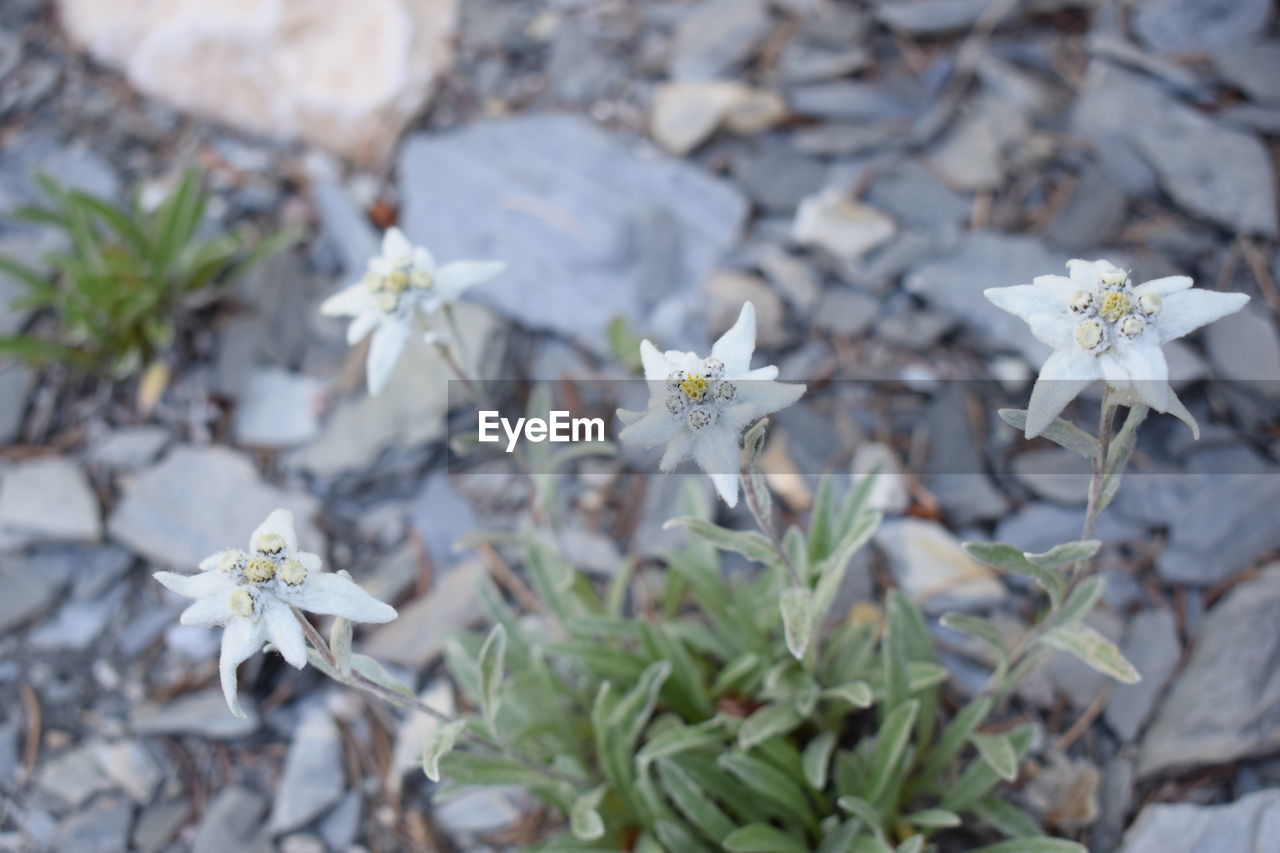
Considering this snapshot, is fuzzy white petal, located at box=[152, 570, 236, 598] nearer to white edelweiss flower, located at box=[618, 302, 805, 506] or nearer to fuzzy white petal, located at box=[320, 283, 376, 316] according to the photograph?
white edelweiss flower, located at box=[618, 302, 805, 506]

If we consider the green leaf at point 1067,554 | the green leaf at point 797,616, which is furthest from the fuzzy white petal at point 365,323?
the green leaf at point 1067,554

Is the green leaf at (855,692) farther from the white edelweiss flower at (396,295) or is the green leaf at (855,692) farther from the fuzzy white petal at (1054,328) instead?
the white edelweiss flower at (396,295)

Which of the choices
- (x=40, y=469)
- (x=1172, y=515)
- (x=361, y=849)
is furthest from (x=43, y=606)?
(x=1172, y=515)

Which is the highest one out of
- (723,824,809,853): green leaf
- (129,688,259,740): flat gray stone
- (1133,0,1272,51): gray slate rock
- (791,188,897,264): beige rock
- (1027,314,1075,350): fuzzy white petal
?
(1133,0,1272,51): gray slate rock

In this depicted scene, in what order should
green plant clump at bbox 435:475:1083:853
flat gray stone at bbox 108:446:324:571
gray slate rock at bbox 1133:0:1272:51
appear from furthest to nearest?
1. gray slate rock at bbox 1133:0:1272:51
2. flat gray stone at bbox 108:446:324:571
3. green plant clump at bbox 435:475:1083:853

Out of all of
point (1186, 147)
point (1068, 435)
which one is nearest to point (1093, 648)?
point (1068, 435)

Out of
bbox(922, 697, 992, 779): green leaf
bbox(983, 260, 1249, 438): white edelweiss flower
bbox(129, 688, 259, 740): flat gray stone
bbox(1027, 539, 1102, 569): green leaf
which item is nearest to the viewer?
bbox(983, 260, 1249, 438): white edelweiss flower

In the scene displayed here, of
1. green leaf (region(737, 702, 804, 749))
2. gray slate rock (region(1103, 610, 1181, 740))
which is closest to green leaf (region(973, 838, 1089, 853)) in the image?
green leaf (region(737, 702, 804, 749))
